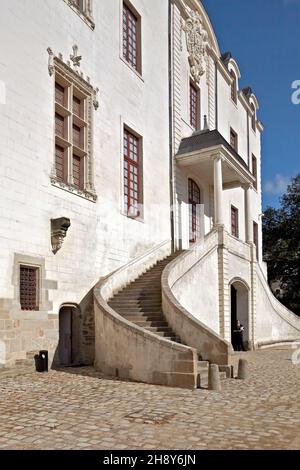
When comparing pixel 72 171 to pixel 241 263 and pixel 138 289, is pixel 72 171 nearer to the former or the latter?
pixel 138 289

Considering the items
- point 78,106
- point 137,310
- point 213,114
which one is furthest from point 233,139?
point 137,310

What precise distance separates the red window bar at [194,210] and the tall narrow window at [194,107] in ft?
9.13

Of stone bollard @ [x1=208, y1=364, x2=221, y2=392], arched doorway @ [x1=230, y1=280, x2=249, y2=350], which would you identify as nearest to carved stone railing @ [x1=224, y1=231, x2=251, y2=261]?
arched doorway @ [x1=230, y1=280, x2=249, y2=350]

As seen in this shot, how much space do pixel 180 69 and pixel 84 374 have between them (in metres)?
13.9

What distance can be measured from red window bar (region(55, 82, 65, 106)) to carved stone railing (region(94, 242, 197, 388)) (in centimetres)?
519

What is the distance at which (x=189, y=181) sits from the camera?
20.2 m

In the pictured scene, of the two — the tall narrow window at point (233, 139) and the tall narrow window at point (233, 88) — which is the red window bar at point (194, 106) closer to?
the tall narrow window at point (233, 139)

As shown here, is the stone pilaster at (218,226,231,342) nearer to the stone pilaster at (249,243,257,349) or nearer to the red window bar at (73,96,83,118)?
the stone pilaster at (249,243,257,349)

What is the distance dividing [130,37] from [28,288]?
10048mm

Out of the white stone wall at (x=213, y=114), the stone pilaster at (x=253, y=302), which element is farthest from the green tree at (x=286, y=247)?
the stone pilaster at (x=253, y=302)

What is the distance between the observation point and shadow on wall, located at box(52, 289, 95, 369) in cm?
1237

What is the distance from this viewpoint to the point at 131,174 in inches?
632

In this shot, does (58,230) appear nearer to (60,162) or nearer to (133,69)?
(60,162)

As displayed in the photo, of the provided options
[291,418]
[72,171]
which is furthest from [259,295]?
[291,418]
